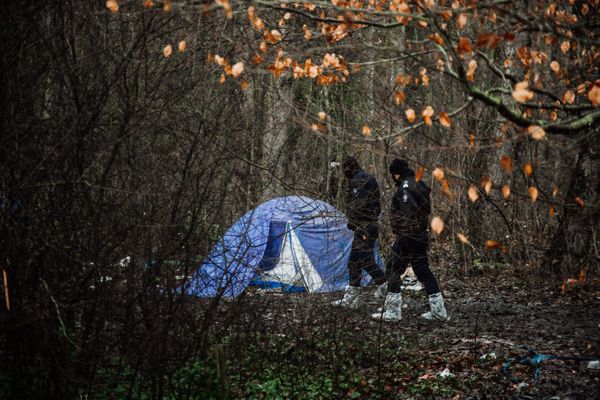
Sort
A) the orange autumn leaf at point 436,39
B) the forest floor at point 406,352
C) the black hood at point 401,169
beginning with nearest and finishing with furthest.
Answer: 1. the orange autumn leaf at point 436,39
2. the forest floor at point 406,352
3. the black hood at point 401,169

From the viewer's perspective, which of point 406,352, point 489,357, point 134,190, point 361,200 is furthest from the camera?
point 361,200

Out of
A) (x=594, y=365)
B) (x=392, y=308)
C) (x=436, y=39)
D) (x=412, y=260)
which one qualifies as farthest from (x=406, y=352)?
(x=436, y=39)

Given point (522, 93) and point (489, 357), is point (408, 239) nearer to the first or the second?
point (489, 357)

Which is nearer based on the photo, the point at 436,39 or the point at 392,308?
the point at 436,39

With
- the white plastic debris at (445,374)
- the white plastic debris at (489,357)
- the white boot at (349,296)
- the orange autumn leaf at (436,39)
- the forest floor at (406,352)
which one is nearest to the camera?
the orange autumn leaf at (436,39)

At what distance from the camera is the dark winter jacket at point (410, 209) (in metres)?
8.86

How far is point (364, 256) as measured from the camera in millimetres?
9500

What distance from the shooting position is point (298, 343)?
Answer: 7.57 m

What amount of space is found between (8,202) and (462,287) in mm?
8808

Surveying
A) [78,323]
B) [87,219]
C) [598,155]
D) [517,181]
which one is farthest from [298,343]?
[517,181]

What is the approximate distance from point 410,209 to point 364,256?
3.21 feet

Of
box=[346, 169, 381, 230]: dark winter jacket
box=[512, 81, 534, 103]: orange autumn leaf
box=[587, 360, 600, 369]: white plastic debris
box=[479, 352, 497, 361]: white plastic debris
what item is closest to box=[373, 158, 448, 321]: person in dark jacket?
box=[346, 169, 381, 230]: dark winter jacket

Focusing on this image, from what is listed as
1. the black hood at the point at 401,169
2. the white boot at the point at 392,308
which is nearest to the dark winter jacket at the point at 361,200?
the black hood at the point at 401,169

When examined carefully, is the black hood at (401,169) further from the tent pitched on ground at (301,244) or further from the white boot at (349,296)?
the white boot at (349,296)
